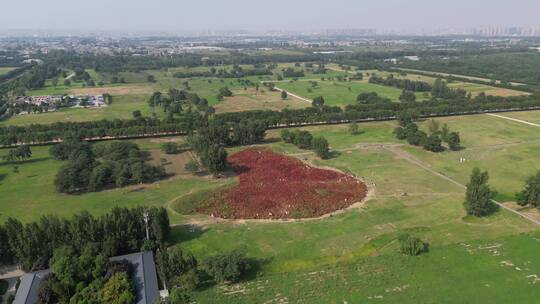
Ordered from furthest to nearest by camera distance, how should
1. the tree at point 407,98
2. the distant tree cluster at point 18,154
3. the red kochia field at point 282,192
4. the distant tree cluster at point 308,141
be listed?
the tree at point 407,98 → the distant tree cluster at point 308,141 → the distant tree cluster at point 18,154 → the red kochia field at point 282,192

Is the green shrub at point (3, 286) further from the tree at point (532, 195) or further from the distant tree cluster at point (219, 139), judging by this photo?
the tree at point (532, 195)

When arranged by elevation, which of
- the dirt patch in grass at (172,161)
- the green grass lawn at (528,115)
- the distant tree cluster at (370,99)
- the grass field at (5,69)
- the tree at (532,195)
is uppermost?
the grass field at (5,69)

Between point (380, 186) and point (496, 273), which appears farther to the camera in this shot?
point (380, 186)

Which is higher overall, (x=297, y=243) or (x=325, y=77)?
(x=325, y=77)

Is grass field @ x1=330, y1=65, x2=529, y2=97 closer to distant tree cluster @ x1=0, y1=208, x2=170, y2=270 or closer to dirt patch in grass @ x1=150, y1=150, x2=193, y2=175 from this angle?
dirt patch in grass @ x1=150, y1=150, x2=193, y2=175

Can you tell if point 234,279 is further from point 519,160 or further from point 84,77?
point 84,77

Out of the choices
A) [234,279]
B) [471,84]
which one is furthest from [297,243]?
[471,84]

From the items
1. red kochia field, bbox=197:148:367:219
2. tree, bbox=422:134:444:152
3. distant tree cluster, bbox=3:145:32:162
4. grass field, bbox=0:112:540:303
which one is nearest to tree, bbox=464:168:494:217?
grass field, bbox=0:112:540:303

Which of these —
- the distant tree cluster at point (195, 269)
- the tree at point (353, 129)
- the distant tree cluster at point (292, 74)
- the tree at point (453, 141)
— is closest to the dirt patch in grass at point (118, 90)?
the distant tree cluster at point (292, 74)
